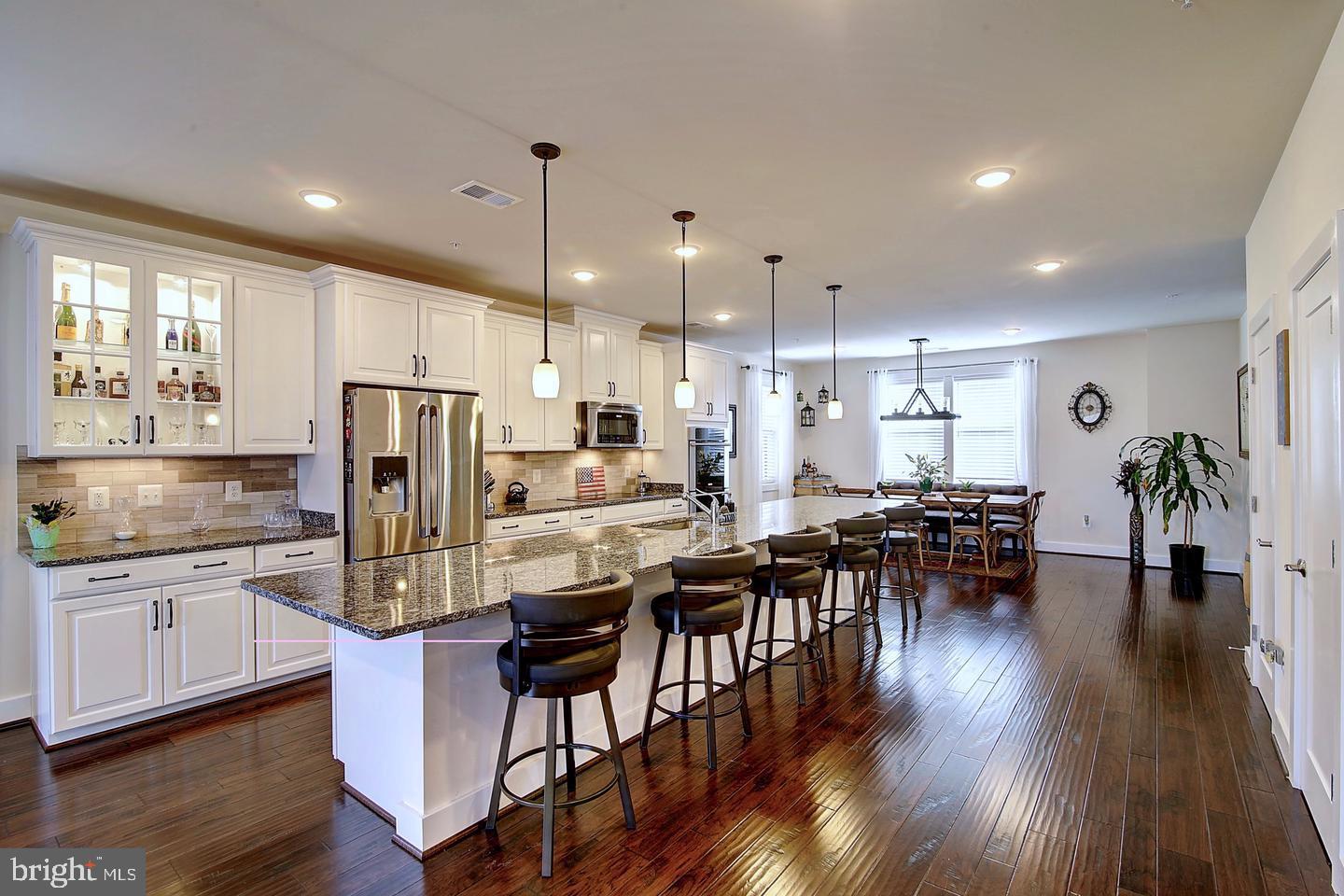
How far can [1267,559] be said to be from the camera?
10.8 ft

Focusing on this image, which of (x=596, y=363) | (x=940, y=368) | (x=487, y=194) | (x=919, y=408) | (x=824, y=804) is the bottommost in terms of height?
(x=824, y=804)

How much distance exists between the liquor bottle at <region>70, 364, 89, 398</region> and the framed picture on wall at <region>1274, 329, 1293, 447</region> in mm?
5557

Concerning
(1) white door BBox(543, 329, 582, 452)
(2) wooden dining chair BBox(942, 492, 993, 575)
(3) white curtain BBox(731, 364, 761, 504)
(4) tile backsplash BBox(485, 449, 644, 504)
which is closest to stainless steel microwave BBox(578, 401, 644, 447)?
(1) white door BBox(543, 329, 582, 452)

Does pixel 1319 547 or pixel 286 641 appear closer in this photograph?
pixel 1319 547

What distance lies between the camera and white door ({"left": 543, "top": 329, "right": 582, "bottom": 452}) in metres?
5.54

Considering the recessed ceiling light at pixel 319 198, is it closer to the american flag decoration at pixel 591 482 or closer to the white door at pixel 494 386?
the white door at pixel 494 386

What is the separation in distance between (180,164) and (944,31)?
10.3 ft

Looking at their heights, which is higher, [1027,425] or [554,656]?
[1027,425]

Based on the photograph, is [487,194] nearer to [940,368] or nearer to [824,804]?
[824,804]

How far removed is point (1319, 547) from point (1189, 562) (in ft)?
17.0

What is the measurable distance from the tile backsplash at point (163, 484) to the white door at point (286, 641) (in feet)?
2.16

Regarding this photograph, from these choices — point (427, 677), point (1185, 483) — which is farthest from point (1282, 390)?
point (1185, 483)

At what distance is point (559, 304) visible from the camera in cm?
581

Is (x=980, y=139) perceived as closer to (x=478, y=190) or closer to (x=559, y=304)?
(x=478, y=190)
